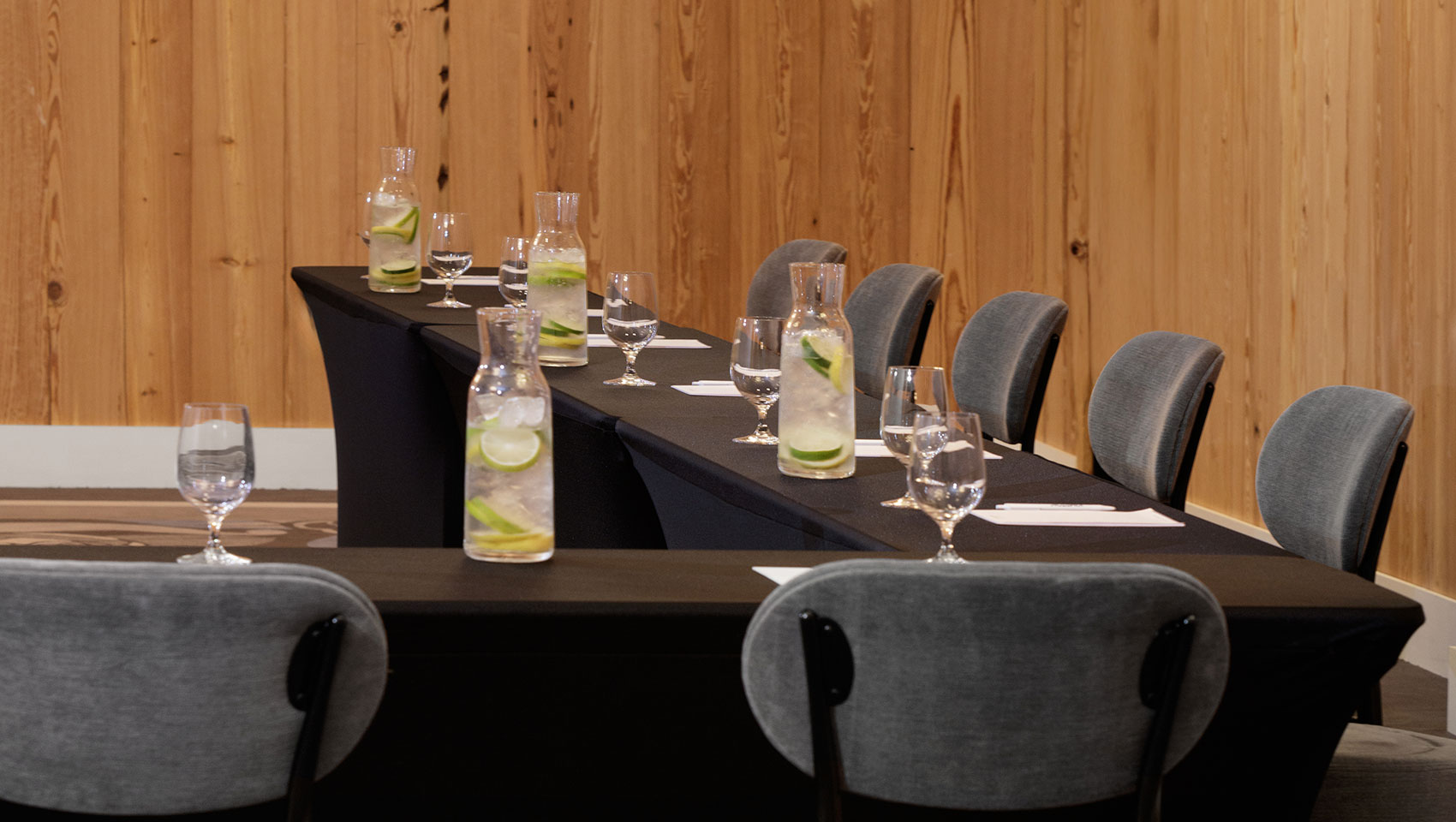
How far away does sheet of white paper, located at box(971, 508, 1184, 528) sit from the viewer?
177 centimetres

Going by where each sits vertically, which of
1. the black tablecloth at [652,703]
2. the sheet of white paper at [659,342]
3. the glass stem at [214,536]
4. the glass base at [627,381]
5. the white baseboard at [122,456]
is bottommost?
the white baseboard at [122,456]

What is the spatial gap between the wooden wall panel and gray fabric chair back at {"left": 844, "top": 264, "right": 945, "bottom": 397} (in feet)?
3.55

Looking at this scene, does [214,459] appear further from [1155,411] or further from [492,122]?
[492,122]

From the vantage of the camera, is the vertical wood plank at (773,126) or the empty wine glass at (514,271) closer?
the empty wine glass at (514,271)

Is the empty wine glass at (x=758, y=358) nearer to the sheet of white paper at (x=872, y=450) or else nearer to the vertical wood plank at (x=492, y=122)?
the sheet of white paper at (x=872, y=450)

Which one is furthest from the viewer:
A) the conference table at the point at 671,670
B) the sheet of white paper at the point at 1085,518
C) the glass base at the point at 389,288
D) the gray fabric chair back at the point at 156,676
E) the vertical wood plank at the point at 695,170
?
the vertical wood plank at the point at 695,170

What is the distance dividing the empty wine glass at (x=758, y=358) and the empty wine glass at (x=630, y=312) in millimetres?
510

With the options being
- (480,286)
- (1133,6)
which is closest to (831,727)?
(480,286)

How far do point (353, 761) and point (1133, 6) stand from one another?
4.15m

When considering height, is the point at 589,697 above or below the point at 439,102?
below

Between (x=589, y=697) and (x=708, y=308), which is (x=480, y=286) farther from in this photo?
(x=589, y=697)

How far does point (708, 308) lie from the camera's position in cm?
581

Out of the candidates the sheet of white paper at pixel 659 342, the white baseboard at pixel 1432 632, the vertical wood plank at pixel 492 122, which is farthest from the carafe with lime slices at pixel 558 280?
the vertical wood plank at pixel 492 122

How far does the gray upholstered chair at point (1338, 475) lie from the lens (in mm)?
2018
